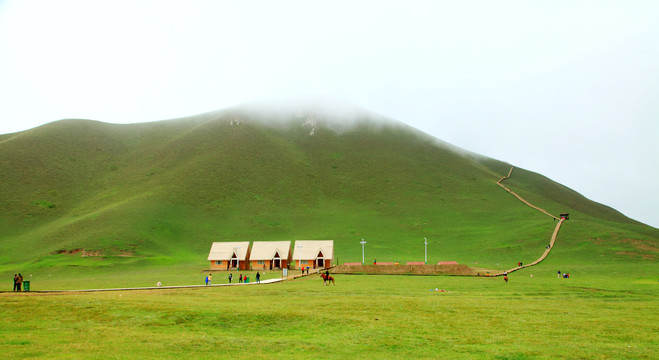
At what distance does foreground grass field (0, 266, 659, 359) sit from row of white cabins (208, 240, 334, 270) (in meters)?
53.6

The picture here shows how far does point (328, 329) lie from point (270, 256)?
66912 mm

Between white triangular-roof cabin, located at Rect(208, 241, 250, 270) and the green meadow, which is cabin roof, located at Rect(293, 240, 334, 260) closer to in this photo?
the green meadow

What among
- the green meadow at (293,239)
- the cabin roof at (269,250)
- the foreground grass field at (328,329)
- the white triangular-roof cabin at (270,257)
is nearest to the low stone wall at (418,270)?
the green meadow at (293,239)

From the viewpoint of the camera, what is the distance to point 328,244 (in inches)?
3430

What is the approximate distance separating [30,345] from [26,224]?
127m

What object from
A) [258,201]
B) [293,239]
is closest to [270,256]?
[293,239]

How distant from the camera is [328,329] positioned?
21156mm

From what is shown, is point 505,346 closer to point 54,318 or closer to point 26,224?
point 54,318

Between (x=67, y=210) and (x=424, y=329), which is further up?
(x=67, y=210)

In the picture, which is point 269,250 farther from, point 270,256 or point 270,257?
point 270,257

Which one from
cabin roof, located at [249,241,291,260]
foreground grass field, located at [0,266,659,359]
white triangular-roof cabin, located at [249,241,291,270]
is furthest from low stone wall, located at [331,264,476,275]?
foreground grass field, located at [0,266,659,359]

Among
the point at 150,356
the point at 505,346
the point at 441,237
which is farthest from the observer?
the point at 441,237

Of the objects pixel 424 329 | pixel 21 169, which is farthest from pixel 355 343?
pixel 21 169

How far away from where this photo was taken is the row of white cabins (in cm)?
8500
